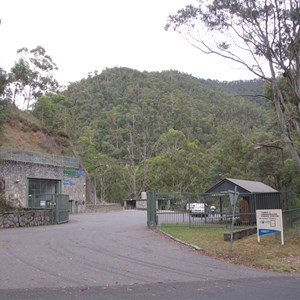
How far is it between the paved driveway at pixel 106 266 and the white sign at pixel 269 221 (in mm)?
3353

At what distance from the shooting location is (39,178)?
47.8 m

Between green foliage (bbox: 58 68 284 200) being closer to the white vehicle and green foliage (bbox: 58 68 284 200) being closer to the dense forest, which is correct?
the dense forest

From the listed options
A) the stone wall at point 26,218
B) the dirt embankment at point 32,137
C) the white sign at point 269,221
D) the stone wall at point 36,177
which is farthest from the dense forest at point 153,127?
the white sign at point 269,221

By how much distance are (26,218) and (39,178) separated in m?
19.7

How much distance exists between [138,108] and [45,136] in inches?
1711

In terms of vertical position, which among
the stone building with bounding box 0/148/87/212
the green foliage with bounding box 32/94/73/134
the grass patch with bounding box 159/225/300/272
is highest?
the green foliage with bounding box 32/94/73/134

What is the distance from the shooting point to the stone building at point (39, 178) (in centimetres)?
4386

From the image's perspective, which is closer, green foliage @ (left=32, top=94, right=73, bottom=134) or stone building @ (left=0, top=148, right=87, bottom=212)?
stone building @ (left=0, top=148, right=87, bottom=212)

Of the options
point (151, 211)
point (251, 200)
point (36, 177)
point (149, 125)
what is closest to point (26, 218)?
point (151, 211)

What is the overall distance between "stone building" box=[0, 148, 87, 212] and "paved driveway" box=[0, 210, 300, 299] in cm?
2361

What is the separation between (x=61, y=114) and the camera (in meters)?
65.4

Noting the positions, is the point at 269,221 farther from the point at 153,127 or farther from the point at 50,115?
the point at 153,127

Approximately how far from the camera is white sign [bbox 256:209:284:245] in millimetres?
17719

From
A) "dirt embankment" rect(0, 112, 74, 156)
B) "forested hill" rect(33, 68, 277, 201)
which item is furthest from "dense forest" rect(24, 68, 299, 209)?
"dirt embankment" rect(0, 112, 74, 156)
